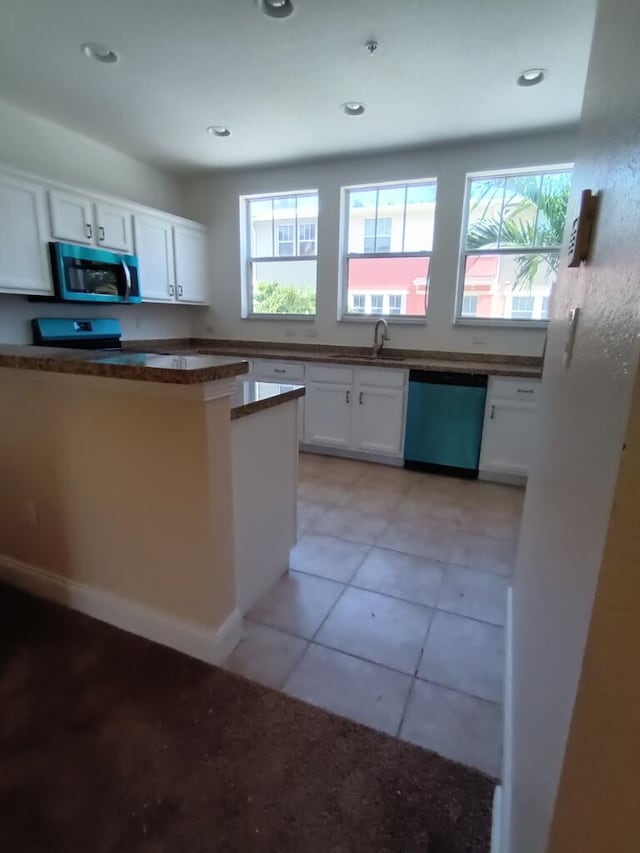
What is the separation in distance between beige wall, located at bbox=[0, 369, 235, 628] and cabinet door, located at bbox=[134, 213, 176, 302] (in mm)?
2594

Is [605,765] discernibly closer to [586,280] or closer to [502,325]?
[586,280]

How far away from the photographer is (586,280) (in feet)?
2.69

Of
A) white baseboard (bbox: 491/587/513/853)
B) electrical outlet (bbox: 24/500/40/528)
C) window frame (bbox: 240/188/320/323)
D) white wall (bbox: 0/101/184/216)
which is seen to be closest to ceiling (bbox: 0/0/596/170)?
white wall (bbox: 0/101/184/216)

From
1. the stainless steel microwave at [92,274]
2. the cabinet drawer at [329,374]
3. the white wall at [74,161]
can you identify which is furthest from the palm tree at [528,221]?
the white wall at [74,161]

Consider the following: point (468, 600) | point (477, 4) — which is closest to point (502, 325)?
point (477, 4)

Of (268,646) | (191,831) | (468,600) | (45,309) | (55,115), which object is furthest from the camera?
(45,309)

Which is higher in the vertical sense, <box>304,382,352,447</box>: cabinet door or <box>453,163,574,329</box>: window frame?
<box>453,163,574,329</box>: window frame

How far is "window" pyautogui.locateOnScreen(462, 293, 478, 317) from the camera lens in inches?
150

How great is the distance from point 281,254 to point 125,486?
359 centimetres

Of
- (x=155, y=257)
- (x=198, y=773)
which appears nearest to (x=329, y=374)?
(x=155, y=257)

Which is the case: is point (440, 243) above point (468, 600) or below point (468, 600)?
above

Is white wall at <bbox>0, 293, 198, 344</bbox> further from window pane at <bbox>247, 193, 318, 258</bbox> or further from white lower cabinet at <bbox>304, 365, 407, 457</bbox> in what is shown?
white lower cabinet at <bbox>304, 365, 407, 457</bbox>

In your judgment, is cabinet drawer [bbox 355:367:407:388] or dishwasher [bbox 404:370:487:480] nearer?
dishwasher [bbox 404:370:487:480]

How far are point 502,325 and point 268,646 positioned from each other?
3.20 m
